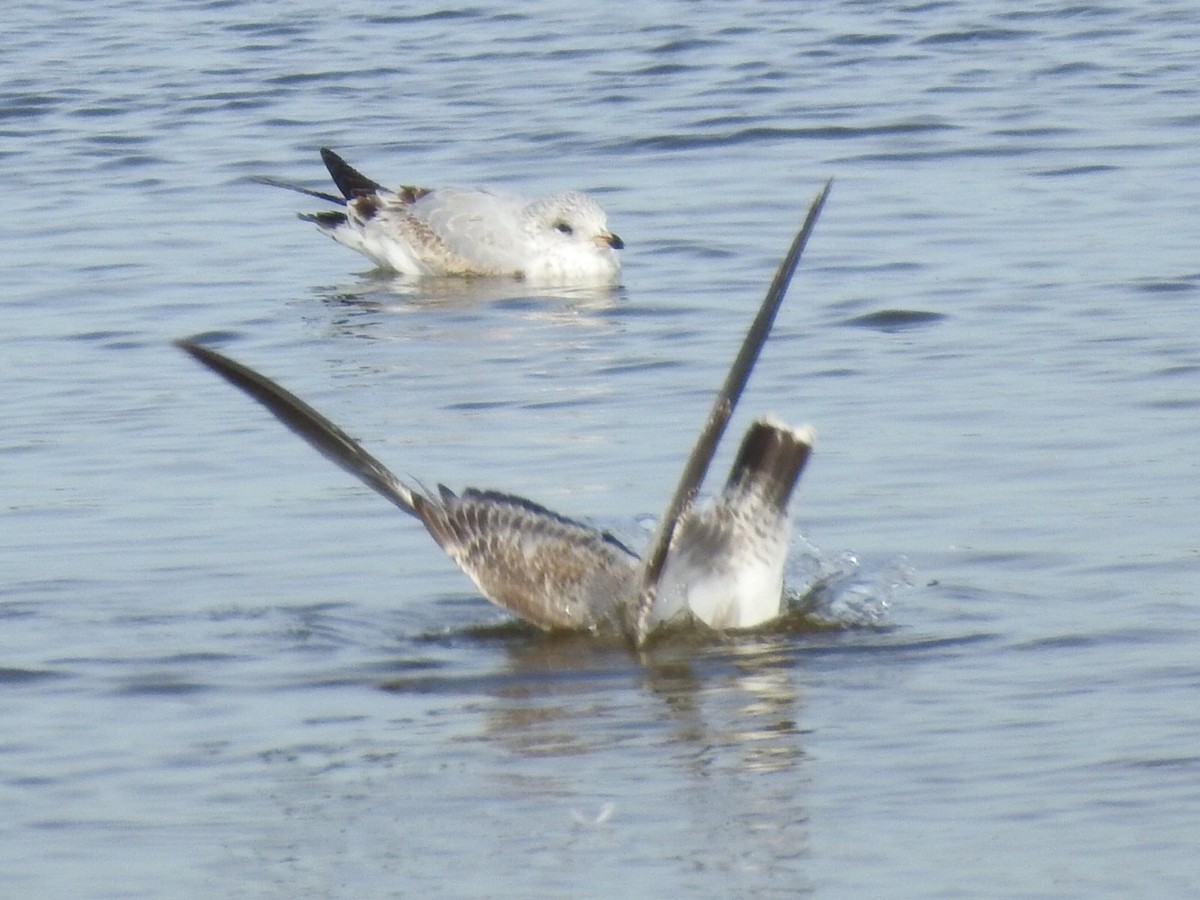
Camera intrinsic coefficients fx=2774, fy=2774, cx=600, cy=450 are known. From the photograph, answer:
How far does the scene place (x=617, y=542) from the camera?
7301mm

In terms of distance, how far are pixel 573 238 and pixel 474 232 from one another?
76cm

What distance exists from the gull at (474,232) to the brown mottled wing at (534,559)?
550 cm

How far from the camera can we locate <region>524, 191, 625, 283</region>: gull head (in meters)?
12.6

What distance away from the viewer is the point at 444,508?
7.16m

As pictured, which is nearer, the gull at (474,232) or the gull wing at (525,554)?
the gull wing at (525,554)

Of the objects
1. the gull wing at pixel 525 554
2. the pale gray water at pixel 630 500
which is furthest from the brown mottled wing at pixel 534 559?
the pale gray water at pixel 630 500

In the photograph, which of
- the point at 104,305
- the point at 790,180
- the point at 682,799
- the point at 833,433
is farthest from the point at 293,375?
the point at 682,799

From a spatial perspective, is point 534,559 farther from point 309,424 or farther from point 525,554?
point 309,424

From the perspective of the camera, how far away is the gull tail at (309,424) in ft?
21.1

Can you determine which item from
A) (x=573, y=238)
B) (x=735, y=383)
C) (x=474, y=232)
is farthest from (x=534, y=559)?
(x=474, y=232)

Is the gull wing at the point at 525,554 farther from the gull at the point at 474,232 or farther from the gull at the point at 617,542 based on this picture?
the gull at the point at 474,232

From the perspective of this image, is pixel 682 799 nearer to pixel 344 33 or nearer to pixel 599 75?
pixel 599 75

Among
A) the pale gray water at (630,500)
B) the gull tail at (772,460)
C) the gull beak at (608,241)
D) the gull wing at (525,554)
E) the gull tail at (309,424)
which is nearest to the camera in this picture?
the pale gray water at (630,500)

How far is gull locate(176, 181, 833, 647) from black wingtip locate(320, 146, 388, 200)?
21.1 feet
